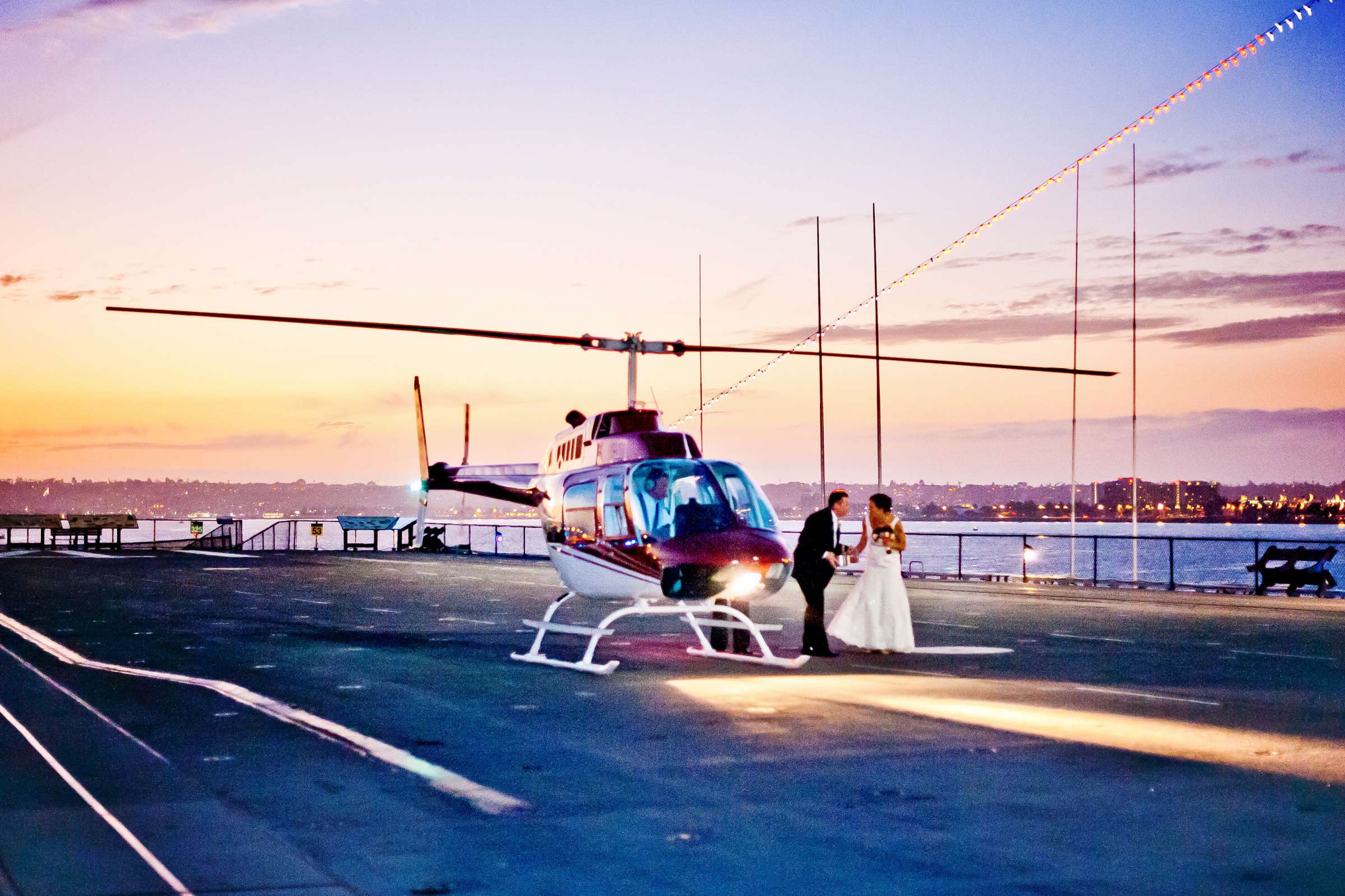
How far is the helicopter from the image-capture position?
1446 cm

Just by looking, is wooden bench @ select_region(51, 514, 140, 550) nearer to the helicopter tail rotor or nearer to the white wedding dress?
the helicopter tail rotor

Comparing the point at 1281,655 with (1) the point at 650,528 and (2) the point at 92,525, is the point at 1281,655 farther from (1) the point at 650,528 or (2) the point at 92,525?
(2) the point at 92,525

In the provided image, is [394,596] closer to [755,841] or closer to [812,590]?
[812,590]

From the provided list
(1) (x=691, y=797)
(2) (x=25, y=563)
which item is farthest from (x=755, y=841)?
(2) (x=25, y=563)

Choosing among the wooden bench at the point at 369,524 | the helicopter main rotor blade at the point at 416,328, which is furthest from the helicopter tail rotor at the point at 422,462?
the wooden bench at the point at 369,524

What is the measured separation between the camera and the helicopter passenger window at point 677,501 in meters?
14.8

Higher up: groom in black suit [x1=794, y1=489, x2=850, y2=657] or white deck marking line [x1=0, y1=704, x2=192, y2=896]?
groom in black suit [x1=794, y1=489, x2=850, y2=657]

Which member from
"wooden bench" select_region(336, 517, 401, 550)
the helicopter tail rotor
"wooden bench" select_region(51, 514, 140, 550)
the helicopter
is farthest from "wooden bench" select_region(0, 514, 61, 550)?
the helicopter

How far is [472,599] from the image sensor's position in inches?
1054

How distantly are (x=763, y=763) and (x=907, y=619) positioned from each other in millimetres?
7184

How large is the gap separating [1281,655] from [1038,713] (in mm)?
6349

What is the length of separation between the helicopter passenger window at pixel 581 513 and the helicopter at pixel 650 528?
0.06ft

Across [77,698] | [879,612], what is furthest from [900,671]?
[77,698]

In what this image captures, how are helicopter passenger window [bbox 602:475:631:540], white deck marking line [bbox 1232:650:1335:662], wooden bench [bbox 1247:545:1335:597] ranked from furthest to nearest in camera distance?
1. wooden bench [bbox 1247:545:1335:597]
2. white deck marking line [bbox 1232:650:1335:662]
3. helicopter passenger window [bbox 602:475:631:540]
